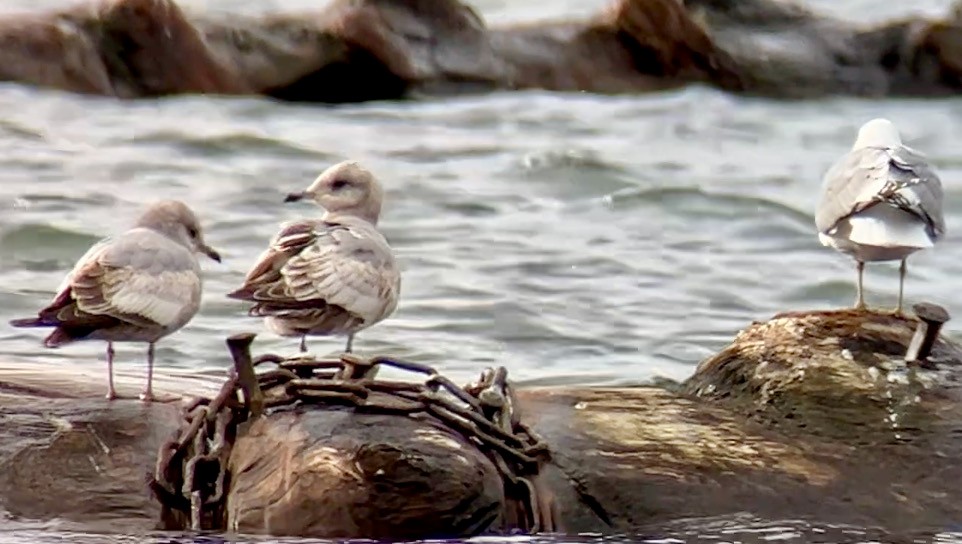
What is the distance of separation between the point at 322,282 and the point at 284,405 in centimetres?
107

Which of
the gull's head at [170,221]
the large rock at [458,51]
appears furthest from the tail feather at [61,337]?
the large rock at [458,51]

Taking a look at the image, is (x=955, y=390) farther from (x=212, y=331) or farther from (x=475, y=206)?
(x=475, y=206)

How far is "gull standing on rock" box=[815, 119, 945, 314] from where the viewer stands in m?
6.18

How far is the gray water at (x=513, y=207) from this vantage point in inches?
334

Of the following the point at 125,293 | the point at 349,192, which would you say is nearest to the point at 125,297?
the point at 125,293

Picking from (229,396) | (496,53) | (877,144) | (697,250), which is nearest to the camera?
(229,396)

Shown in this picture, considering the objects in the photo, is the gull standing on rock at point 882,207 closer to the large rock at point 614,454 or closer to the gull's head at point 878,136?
the gull's head at point 878,136

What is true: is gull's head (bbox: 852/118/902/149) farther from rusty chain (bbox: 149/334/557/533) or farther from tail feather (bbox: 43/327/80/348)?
tail feather (bbox: 43/327/80/348)

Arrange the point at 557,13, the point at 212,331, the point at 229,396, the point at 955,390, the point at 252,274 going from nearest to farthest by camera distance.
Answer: the point at 229,396 < the point at 955,390 < the point at 252,274 < the point at 212,331 < the point at 557,13

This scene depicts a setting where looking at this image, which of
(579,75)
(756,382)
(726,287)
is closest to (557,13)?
(579,75)

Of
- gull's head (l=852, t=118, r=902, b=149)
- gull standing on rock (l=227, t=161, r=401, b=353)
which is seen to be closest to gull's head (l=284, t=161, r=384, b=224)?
gull standing on rock (l=227, t=161, r=401, b=353)

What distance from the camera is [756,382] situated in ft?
16.7

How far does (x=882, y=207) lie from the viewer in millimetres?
6203

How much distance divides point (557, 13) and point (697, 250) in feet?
23.0
